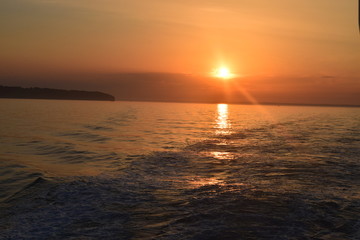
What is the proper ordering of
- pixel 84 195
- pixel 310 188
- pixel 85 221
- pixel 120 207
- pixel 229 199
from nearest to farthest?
pixel 85 221 → pixel 120 207 → pixel 229 199 → pixel 84 195 → pixel 310 188

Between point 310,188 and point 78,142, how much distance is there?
17463 millimetres

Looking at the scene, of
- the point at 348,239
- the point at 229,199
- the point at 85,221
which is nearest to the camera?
the point at 348,239

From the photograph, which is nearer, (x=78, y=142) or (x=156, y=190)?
(x=156, y=190)

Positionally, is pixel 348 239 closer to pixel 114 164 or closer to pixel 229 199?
pixel 229 199

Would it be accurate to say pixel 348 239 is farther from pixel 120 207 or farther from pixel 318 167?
pixel 318 167

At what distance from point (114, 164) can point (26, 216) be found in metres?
7.53

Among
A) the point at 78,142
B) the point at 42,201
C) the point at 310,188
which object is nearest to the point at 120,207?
the point at 42,201

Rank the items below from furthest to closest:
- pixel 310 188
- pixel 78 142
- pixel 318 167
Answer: pixel 78 142
pixel 318 167
pixel 310 188

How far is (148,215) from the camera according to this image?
7.91 metres

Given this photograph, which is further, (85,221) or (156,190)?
(156,190)

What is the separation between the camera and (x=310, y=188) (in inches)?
415

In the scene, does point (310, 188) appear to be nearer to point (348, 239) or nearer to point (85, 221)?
point (348, 239)

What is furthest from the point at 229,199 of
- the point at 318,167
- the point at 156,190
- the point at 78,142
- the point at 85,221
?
the point at 78,142

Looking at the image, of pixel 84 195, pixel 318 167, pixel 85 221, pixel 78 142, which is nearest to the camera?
pixel 85 221
